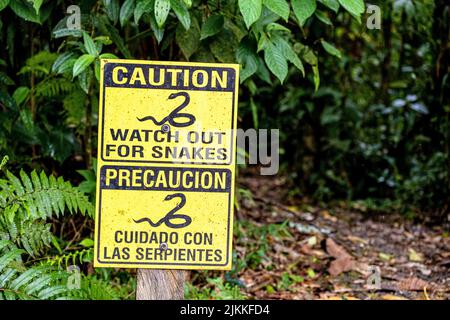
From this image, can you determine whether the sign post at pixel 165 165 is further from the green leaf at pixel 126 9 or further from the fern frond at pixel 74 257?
the fern frond at pixel 74 257

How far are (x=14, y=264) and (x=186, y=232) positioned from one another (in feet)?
2.24

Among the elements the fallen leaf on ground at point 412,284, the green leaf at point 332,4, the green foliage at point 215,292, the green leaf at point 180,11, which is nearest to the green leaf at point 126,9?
the green leaf at point 180,11

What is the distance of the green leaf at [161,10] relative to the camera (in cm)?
224

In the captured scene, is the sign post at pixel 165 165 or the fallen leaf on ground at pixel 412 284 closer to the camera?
the sign post at pixel 165 165

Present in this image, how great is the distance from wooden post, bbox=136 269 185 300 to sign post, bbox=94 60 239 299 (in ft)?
0.34

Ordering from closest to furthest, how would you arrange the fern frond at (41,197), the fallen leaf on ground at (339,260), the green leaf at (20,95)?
the fern frond at (41,197), the green leaf at (20,95), the fallen leaf on ground at (339,260)

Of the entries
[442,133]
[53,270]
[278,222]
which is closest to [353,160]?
[442,133]

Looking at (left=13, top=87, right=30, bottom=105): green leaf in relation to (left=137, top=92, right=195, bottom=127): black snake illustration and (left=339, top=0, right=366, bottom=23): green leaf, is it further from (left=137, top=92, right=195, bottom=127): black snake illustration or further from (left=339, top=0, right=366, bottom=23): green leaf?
(left=339, top=0, right=366, bottom=23): green leaf

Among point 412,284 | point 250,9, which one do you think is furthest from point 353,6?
point 412,284

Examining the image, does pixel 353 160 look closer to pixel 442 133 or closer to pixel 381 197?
pixel 381 197

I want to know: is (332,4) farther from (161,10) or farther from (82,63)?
(82,63)

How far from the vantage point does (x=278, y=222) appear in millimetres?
4543

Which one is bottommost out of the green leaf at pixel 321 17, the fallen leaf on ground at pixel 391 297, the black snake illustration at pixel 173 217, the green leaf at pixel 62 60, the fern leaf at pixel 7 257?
the fallen leaf on ground at pixel 391 297
